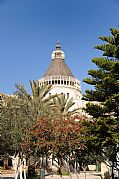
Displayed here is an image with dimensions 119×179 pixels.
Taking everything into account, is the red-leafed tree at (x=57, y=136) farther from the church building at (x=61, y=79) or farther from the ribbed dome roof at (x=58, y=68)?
the ribbed dome roof at (x=58, y=68)

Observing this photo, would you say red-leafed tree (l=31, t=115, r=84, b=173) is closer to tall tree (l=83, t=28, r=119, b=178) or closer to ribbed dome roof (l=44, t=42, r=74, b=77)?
tall tree (l=83, t=28, r=119, b=178)

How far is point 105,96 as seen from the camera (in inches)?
694

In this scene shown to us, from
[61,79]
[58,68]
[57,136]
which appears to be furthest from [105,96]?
[58,68]

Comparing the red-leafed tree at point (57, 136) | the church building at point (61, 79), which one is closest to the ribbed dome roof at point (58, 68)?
the church building at point (61, 79)

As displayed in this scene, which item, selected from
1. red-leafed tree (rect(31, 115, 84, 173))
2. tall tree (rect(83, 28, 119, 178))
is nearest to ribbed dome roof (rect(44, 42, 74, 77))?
red-leafed tree (rect(31, 115, 84, 173))

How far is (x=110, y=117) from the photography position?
17.0m

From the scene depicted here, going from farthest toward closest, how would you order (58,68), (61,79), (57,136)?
1. (58,68)
2. (61,79)
3. (57,136)

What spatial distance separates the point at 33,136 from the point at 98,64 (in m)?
5.97

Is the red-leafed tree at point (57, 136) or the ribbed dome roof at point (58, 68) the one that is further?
the ribbed dome roof at point (58, 68)

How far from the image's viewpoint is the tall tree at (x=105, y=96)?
16.5m

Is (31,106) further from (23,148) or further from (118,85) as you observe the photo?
(118,85)

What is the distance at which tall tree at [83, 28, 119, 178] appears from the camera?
16.5 metres

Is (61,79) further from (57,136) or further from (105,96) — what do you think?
(105,96)

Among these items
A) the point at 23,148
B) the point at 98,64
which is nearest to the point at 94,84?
the point at 98,64
